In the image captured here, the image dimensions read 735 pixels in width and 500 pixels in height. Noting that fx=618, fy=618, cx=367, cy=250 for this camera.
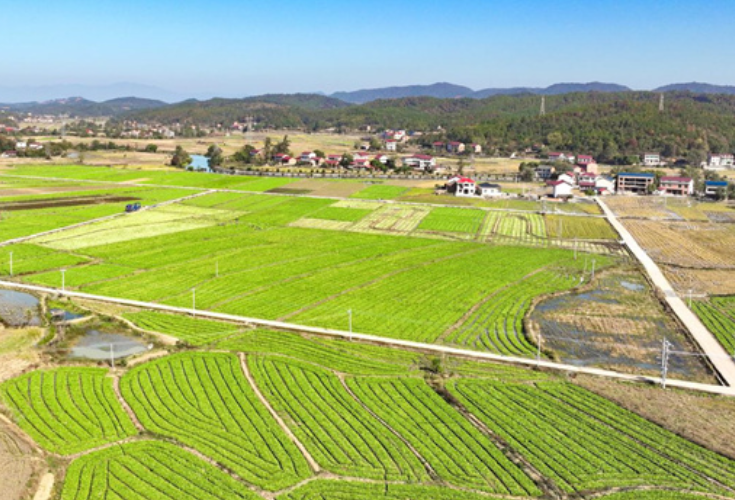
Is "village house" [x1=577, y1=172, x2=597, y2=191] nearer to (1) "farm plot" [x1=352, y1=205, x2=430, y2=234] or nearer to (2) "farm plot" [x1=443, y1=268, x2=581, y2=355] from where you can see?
(1) "farm plot" [x1=352, y1=205, x2=430, y2=234]

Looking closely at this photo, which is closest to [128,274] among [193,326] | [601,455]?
[193,326]

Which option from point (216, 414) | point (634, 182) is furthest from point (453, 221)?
point (216, 414)

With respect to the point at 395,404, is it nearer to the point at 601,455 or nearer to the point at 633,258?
the point at 601,455

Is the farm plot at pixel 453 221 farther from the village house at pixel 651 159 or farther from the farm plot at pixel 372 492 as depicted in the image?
the village house at pixel 651 159

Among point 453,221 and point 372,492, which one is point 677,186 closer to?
point 453,221

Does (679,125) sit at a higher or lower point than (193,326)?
higher
